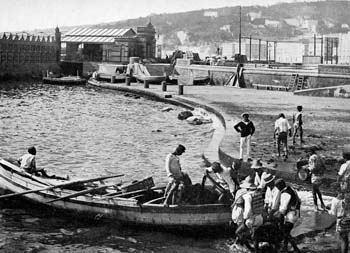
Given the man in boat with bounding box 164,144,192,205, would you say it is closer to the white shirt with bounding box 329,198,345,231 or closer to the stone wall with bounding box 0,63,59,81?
the white shirt with bounding box 329,198,345,231

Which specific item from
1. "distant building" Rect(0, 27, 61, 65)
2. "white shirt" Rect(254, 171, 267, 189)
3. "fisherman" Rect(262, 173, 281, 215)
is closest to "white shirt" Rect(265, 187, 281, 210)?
"fisherman" Rect(262, 173, 281, 215)

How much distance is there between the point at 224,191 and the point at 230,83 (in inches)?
1924

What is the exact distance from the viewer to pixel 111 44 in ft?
320

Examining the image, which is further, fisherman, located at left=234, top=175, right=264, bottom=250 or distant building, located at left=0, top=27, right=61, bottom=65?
distant building, located at left=0, top=27, right=61, bottom=65

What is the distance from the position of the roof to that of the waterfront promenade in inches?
2059

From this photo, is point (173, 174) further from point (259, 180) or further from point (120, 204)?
point (259, 180)

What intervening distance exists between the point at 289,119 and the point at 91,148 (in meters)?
11.3

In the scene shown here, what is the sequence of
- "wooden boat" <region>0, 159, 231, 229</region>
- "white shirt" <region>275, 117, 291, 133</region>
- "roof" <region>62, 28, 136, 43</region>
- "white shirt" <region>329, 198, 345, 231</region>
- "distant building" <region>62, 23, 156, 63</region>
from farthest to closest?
1. "roof" <region>62, 28, 136, 43</region>
2. "distant building" <region>62, 23, 156, 63</region>
3. "white shirt" <region>275, 117, 291, 133</region>
4. "wooden boat" <region>0, 159, 231, 229</region>
5. "white shirt" <region>329, 198, 345, 231</region>

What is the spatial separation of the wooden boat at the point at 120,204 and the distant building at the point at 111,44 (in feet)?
267

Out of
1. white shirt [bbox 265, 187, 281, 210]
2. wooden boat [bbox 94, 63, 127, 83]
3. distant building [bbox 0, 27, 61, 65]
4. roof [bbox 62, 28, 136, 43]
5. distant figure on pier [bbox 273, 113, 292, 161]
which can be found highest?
roof [bbox 62, 28, 136, 43]

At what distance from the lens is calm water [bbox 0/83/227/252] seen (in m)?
13.4

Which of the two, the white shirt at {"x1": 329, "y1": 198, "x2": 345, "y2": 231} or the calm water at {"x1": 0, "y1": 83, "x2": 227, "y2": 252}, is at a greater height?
the white shirt at {"x1": 329, "y1": 198, "x2": 345, "y2": 231}

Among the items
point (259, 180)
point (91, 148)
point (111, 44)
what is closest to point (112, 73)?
point (111, 44)

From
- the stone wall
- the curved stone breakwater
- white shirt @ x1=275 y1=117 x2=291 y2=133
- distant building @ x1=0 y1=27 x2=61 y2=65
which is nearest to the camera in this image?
white shirt @ x1=275 y1=117 x2=291 y2=133
